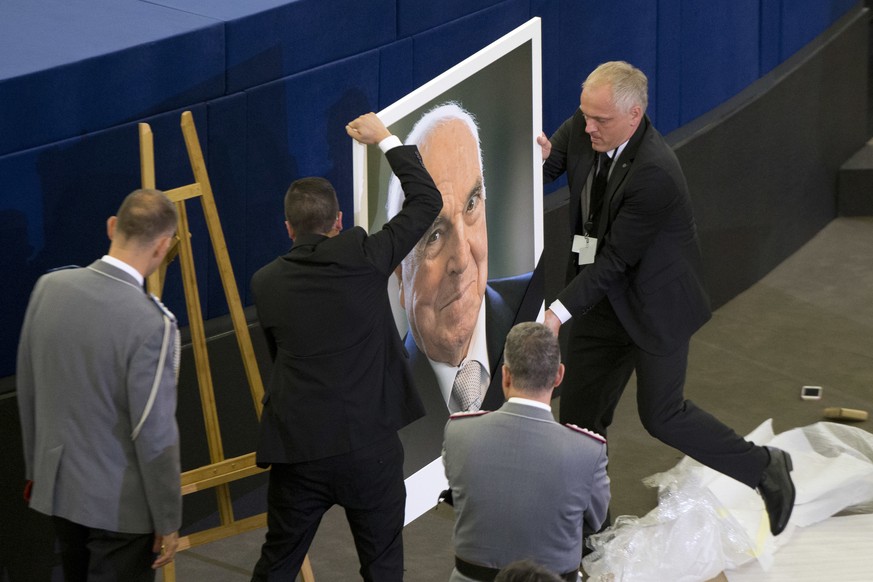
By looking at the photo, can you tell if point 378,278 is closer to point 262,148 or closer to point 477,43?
point 262,148

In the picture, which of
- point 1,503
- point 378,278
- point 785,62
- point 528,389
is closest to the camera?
point 528,389

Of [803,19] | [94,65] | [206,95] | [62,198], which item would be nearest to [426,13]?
[206,95]

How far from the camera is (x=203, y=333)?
11.2ft

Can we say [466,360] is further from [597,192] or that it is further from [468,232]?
[597,192]

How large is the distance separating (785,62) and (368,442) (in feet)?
14.5

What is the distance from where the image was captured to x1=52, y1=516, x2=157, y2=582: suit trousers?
3008 mm

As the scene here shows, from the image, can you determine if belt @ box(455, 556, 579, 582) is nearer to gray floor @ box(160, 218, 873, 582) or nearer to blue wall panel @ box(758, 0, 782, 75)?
gray floor @ box(160, 218, 873, 582)

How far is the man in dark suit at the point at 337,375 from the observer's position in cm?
313

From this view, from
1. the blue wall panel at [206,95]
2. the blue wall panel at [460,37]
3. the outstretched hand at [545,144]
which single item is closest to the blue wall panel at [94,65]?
the blue wall panel at [206,95]

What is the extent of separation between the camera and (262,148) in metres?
4.12

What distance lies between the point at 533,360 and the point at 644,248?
4.15 feet

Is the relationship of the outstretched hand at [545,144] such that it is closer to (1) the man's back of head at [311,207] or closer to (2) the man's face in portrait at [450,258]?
(2) the man's face in portrait at [450,258]

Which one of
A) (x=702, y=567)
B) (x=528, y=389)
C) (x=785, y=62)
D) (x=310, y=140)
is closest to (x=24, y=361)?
(x=528, y=389)

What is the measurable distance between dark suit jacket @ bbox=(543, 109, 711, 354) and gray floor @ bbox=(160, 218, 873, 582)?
843mm
